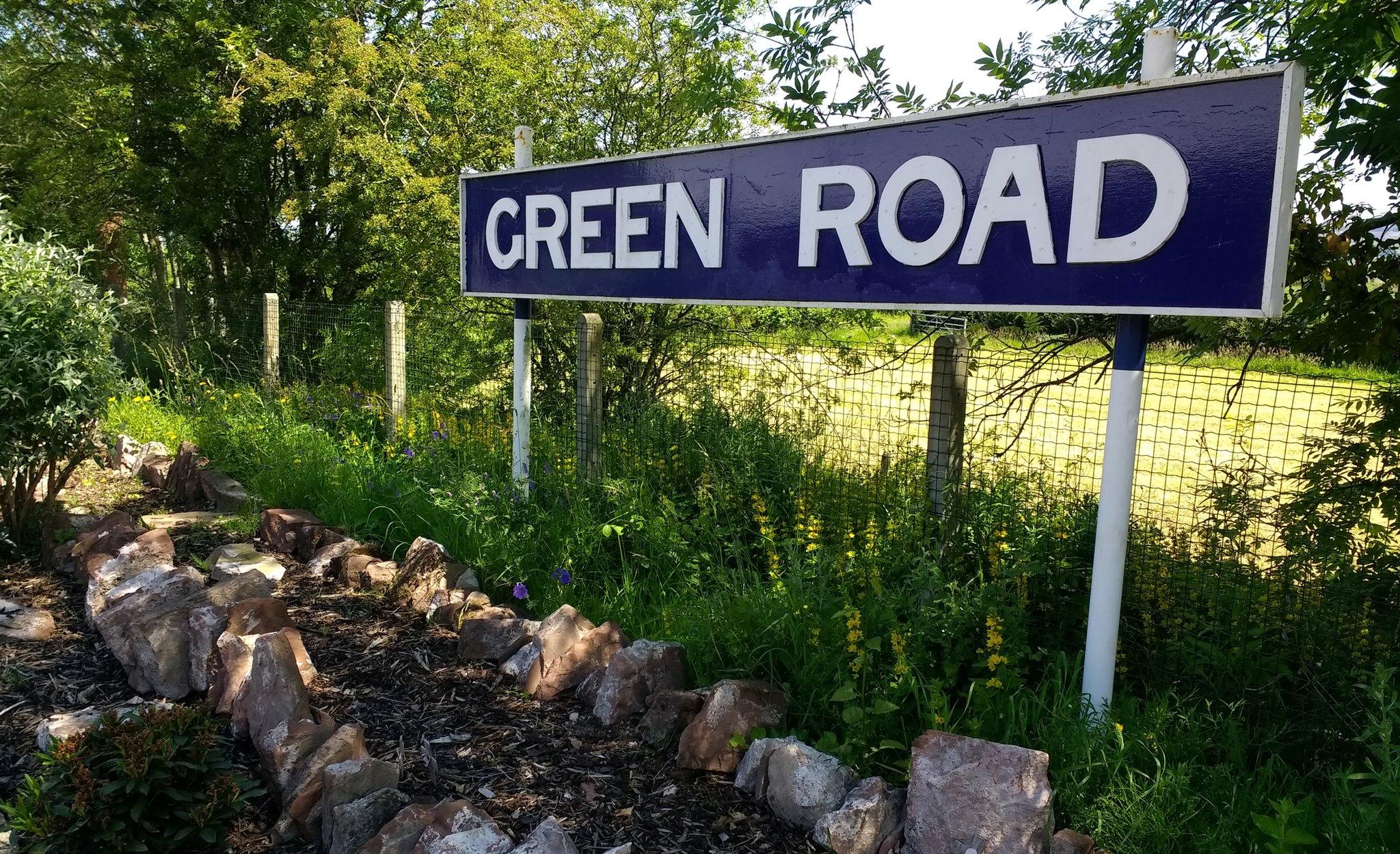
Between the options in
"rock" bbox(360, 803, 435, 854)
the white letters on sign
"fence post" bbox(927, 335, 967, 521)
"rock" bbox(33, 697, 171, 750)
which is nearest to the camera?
"rock" bbox(360, 803, 435, 854)

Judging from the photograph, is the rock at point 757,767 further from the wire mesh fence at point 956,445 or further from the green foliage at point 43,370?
the green foliage at point 43,370

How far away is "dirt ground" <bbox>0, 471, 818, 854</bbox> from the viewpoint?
2.72 m

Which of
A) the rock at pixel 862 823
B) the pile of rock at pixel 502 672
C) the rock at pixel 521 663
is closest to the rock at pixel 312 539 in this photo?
the pile of rock at pixel 502 672

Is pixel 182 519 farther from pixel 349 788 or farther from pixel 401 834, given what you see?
pixel 401 834

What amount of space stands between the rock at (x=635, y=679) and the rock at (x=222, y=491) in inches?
140

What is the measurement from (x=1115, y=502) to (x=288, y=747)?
2696 millimetres

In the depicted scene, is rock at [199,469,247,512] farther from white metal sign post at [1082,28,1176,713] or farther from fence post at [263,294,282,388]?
white metal sign post at [1082,28,1176,713]

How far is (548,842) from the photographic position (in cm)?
240

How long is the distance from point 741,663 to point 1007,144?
201 centimetres

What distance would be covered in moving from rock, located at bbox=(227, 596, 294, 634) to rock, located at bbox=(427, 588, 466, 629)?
0.60 meters

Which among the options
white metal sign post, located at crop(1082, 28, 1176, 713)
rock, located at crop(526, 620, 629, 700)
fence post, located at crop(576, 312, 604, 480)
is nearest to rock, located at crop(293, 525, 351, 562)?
fence post, located at crop(576, 312, 604, 480)

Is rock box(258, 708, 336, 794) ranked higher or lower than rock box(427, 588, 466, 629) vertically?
lower

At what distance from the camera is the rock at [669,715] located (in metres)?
3.13

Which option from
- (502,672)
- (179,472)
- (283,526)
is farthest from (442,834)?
(179,472)
